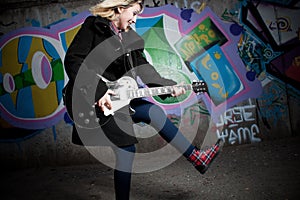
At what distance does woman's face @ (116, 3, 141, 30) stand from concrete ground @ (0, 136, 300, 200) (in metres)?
1.83

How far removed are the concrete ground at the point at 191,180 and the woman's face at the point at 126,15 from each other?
6.02ft

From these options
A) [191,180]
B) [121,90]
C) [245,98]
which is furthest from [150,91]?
[245,98]

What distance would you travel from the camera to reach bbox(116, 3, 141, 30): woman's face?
79.7 inches

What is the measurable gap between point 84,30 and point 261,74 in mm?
3292

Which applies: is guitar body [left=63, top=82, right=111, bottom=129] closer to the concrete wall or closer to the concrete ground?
the concrete ground

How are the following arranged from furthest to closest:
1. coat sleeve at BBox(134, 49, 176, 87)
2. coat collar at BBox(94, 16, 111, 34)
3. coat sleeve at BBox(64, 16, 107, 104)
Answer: coat sleeve at BBox(134, 49, 176, 87) → coat collar at BBox(94, 16, 111, 34) → coat sleeve at BBox(64, 16, 107, 104)

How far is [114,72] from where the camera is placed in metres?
2.10

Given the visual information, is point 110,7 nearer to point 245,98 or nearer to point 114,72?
point 114,72

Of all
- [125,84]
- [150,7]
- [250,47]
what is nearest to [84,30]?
[125,84]

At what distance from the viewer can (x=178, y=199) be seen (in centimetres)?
267

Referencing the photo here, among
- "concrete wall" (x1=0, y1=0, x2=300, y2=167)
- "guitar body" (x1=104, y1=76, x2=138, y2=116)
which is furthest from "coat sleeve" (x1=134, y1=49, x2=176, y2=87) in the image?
"concrete wall" (x1=0, y1=0, x2=300, y2=167)

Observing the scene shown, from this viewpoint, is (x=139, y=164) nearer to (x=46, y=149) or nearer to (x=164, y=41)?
(x=46, y=149)

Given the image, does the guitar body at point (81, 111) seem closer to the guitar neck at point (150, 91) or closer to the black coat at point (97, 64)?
the black coat at point (97, 64)

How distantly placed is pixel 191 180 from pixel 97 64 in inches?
77.8
